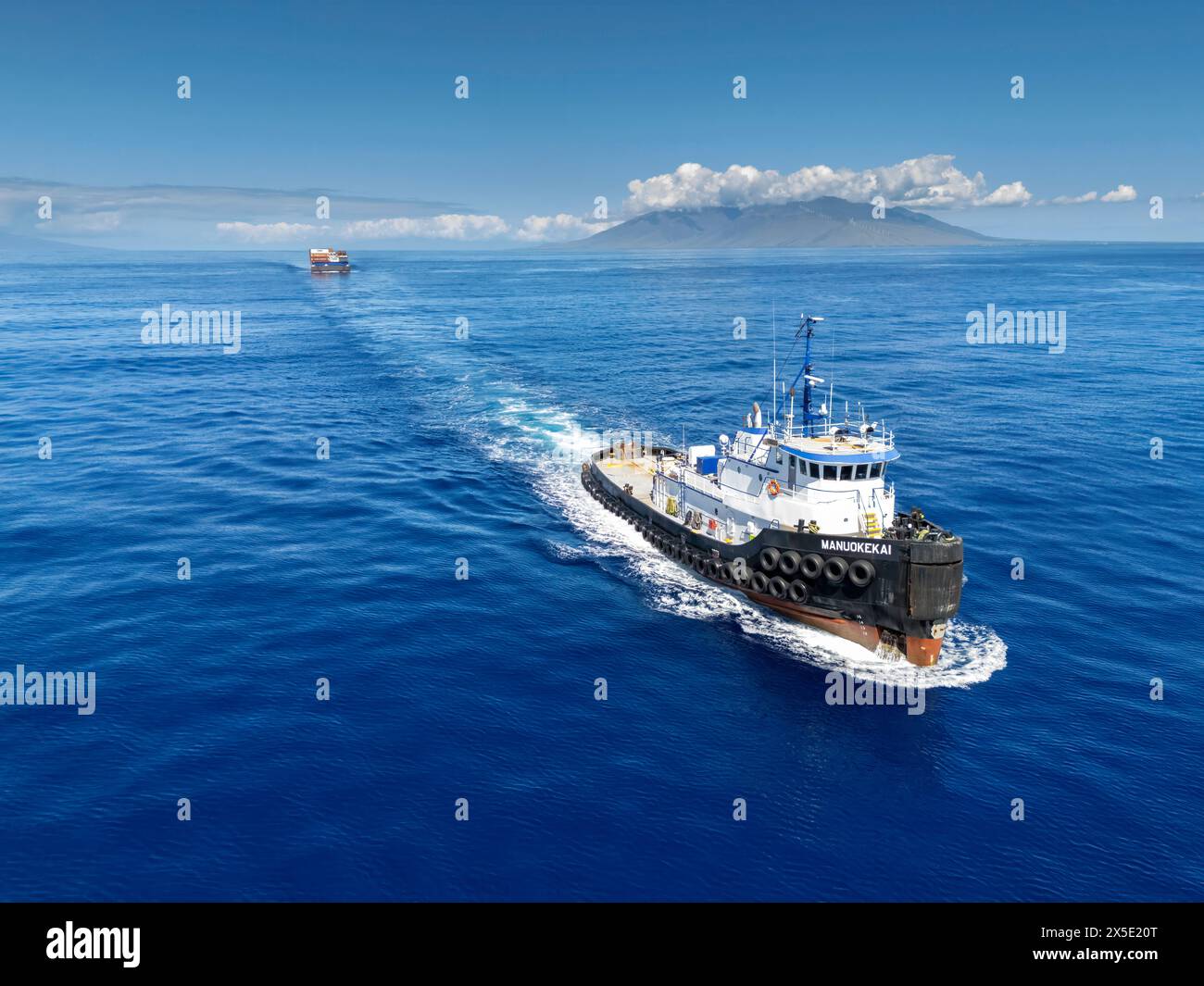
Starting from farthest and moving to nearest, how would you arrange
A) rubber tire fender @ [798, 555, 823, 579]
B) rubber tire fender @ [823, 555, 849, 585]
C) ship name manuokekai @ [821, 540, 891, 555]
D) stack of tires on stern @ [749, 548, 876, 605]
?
rubber tire fender @ [798, 555, 823, 579]
rubber tire fender @ [823, 555, 849, 585]
stack of tires on stern @ [749, 548, 876, 605]
ship name manuokekai @ [821, 540, 891, 555]

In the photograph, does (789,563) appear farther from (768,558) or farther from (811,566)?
(768,558)

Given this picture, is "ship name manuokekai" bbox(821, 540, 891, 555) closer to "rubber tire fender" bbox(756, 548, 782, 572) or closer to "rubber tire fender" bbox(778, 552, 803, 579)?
"rubber tire fender" bbox(778, 552, 803, 579)

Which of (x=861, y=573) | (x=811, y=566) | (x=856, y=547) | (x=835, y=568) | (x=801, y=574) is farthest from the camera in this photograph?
(x=801, y=574)

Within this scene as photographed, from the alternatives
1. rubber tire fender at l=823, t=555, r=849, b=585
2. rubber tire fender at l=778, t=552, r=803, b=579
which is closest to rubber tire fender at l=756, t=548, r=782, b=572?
rubber tire fender at l=778, t=552, r=803, b=579

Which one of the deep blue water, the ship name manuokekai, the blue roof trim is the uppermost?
the blue roof trim

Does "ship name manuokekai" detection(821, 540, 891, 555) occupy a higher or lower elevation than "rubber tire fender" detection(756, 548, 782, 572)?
higher

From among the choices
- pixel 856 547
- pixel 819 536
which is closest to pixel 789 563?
pixel 819 536
